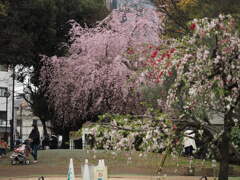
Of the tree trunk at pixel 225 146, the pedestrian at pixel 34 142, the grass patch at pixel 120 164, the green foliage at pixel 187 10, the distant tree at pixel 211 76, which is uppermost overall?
the green foliage at pixel 187 10

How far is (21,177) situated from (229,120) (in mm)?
8316

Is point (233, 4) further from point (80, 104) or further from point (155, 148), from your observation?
point (80, 104)

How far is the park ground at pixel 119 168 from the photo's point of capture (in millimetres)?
15609

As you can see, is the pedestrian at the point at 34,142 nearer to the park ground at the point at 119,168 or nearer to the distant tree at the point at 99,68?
the park ground at the point at 119,168

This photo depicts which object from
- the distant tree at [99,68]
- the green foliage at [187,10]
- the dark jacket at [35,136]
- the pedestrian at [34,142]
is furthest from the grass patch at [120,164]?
the distant tree at [99,68]

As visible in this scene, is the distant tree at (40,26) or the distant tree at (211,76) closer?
the distant tree at (211,76)

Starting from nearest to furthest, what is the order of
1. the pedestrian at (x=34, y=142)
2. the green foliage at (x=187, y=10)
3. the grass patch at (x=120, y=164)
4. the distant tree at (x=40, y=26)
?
the green foliage at (x=187, y=10) → the grass patch at (x=120, y=164) → the pedestrian at (x=34, y=142) → the distant tree at (x=40, y=26)

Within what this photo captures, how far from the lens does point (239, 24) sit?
1102 cm

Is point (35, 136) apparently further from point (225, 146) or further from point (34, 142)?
point (225, 146)

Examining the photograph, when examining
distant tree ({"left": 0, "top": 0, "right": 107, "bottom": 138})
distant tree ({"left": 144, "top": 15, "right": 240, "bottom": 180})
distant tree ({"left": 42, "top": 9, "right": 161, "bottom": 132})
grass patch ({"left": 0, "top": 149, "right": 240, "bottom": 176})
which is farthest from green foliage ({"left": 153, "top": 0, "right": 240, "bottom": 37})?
distant tree ({"left": 0, "top": 0, "right": 107, "bottom": 138})

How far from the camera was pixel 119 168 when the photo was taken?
18.4m

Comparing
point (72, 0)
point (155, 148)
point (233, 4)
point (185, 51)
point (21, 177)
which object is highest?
point (72, 0)

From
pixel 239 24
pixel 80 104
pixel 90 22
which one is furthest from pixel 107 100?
pixel 239 24

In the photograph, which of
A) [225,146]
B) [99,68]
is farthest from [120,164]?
[225,146]
